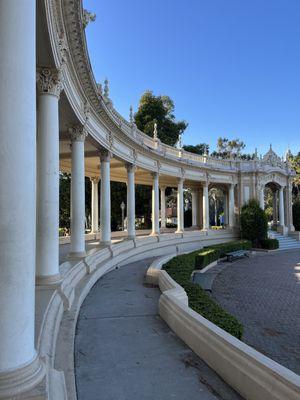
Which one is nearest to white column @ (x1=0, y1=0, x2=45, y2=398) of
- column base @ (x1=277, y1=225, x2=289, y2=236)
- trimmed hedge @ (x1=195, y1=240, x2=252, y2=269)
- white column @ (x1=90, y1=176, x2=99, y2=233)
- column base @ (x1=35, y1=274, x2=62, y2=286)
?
column base @ (x1=35, y1=274, x2=62, y2=286)

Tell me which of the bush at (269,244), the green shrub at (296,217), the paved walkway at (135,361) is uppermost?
the green shrub at (296,217)

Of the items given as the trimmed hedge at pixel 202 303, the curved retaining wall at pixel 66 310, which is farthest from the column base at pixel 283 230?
the trimmed hedge at pixel 202 303

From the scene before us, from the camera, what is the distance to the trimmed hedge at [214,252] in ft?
71.2

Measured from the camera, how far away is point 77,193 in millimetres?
12516

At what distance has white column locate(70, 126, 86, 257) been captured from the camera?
1256cm

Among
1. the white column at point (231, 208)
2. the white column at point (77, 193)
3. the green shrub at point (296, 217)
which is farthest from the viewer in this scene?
the green shrub at point (296, 217)

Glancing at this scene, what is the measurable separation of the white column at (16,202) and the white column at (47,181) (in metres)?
4.01

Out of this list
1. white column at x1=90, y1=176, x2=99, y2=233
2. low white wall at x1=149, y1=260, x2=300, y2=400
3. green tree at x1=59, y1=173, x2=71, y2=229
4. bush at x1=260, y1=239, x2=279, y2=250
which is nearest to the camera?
low white wall at x1=149, y1=260, x2=300, y2=400

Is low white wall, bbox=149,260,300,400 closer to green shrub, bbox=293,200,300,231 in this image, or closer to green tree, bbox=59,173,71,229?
green tree, bbox=59,173,71,229

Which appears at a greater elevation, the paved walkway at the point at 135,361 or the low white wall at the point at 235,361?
the low white wall at the point at 235,361

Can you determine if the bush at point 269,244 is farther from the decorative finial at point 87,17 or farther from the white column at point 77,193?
the decorative finial at point 87,17

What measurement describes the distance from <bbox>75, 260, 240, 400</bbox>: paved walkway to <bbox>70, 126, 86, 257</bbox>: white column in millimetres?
3365

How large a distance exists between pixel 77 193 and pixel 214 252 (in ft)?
48.8

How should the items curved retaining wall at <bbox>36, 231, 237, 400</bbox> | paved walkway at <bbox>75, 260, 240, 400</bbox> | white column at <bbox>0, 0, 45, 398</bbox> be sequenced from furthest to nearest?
paved walkway at <bbox>75, 260, 240, 400</bbox> → curved retaining wall at <bbox>36, 231, 237, 400</bbox> → white column at <bbox>0, 0, 45, 398</bbox>
